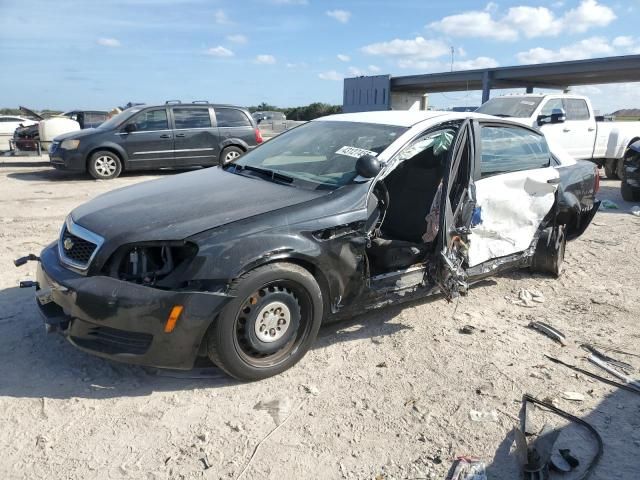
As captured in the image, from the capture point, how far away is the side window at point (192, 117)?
39.7 feet

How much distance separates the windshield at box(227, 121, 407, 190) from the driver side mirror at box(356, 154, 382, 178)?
0.16 meters

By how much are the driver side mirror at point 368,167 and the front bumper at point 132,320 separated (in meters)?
1.30

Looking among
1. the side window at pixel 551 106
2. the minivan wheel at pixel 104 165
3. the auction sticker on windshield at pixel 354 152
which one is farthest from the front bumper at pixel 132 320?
the side window at pixel 551 106

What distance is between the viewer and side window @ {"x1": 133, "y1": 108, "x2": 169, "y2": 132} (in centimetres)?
1173

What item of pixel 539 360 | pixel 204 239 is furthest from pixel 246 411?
pixel 539 360

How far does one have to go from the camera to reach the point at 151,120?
1187cm

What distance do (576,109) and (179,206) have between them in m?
11.1

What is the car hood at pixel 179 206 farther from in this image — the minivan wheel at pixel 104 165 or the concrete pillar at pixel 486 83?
the concrete pillar at pixel 486 83

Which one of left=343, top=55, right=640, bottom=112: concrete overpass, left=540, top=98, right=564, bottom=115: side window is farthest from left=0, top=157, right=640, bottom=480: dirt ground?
left=343, top=55, right=640, bottom=112: concrete overpass

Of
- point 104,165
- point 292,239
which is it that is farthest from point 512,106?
point 292,239

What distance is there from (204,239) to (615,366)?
9.70 ft

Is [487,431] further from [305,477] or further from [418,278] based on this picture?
[418,278]

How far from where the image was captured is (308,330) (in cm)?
349

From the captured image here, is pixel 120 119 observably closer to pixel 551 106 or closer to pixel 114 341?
pixel 551 106
